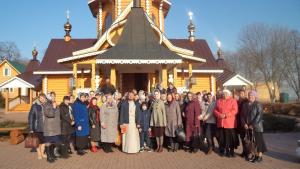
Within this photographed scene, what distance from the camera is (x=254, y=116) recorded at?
7.95m

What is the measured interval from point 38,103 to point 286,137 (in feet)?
30.1

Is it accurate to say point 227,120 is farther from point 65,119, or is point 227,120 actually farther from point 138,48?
point 138,48

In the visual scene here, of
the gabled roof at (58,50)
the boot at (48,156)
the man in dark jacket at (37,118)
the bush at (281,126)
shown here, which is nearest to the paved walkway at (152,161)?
the boot at (48,156)

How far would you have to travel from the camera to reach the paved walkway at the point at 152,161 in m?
7.55

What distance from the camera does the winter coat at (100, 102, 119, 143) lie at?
9297 millimetres

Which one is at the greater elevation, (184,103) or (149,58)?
(149,58)

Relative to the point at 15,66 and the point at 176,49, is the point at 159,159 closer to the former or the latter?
the point at 176,49

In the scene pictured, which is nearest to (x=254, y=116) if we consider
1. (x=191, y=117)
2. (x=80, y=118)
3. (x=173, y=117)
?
(x=191, y=117)

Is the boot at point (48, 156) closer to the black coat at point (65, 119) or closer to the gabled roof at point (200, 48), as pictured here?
the black coat at point (65, 119)

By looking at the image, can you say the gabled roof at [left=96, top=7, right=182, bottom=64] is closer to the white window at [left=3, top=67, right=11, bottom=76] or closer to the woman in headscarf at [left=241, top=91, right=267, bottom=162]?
the woman in headscarf at [left=241, top=91, right=267, bottom=162]

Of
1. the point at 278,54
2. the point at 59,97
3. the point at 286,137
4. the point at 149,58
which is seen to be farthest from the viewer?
the point at 278,54

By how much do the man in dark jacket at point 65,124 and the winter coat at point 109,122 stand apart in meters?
0.90

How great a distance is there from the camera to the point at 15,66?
50.4 meters

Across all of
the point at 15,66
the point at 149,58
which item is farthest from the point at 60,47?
the point at 15,66
